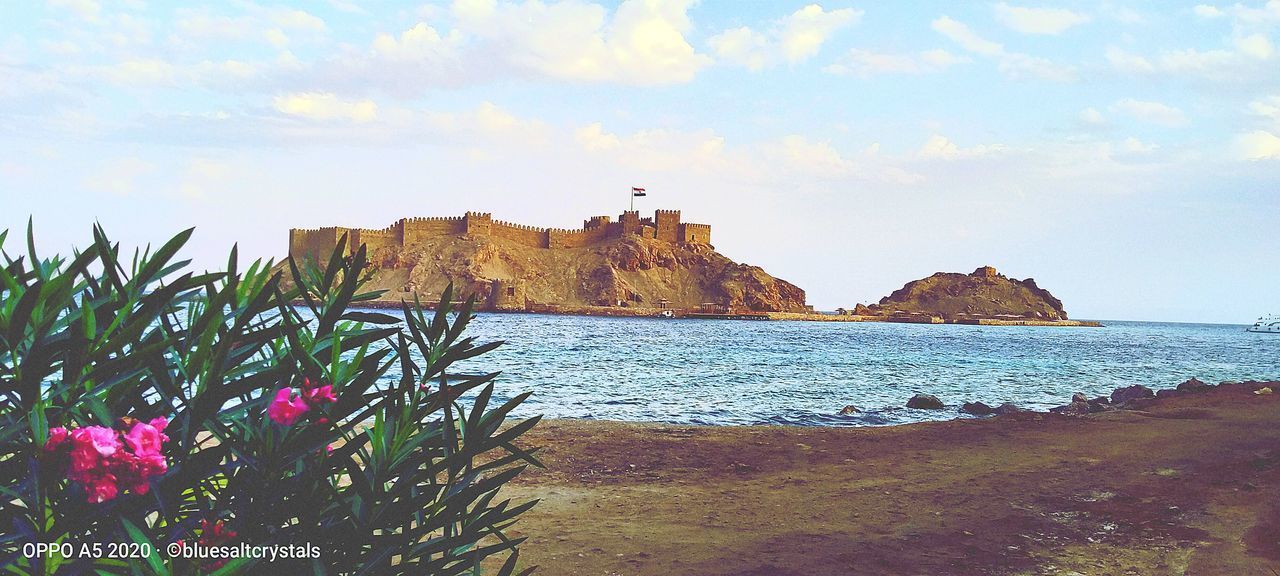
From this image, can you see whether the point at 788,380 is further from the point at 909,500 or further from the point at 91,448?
the point at 91,448

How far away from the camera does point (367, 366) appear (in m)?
2.27

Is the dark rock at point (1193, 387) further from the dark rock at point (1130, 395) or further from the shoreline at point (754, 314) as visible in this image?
the shoreline at point (754, 314)

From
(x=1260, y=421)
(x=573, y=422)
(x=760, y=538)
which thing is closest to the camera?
(x=760, y=538)

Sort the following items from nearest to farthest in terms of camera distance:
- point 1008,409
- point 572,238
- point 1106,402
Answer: point 1008,409 → point 1106,402 → point 572,238

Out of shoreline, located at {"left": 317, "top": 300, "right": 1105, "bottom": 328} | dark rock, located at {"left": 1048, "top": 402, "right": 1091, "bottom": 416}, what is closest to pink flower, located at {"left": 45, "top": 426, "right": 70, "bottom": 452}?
dark rock, located at {"left": 1048, "top": 402, "right": 1091, "bottom": 416}

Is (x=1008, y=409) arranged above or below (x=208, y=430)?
below

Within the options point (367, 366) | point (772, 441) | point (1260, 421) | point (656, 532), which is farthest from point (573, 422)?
point (367, 366)

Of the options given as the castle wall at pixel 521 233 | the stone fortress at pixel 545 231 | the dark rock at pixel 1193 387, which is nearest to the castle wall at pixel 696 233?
the stone fortress at pixel 545 231

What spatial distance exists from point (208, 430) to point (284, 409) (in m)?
0.35

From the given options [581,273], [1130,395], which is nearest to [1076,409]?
A: [1130,395]

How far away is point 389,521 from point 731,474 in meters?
7.96

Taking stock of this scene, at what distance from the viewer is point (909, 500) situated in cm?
812

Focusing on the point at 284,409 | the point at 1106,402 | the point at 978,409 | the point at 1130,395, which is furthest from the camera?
the point at 1130,395

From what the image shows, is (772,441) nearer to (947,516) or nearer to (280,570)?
(947,516)
